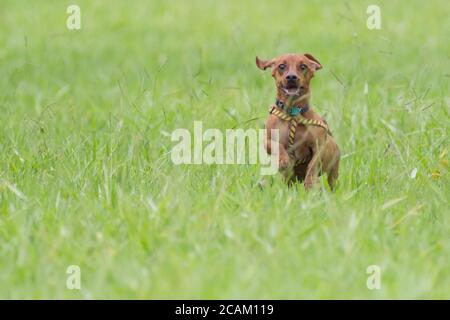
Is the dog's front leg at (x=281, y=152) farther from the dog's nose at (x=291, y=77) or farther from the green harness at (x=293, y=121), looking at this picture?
the dog's nose at (x=291, y=77)

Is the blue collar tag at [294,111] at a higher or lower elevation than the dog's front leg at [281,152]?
higher

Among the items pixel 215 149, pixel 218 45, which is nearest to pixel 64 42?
pixel 218 45

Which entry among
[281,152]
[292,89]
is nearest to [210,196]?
[281,152]

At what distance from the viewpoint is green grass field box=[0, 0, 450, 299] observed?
15.5ft

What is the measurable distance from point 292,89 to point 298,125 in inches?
8.2

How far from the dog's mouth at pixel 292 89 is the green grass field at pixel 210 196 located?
471 mm

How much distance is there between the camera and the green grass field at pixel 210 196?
187 inches

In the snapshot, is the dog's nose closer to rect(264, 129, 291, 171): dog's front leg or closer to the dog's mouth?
the dog's mouth

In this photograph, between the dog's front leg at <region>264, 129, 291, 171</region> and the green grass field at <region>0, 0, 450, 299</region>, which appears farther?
the dog's front leg at <region>264, 129, 291, 171</region>

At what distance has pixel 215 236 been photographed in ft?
17.1

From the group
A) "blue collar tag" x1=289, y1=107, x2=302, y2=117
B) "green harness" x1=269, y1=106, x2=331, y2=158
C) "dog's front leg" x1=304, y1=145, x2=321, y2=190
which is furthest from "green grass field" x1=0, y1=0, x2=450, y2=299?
"blue collar tag" x1=289, y1=107, x2=302, y2=117

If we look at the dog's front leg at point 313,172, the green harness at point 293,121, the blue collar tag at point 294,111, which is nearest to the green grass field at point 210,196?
the dog's front leg at point 313,172

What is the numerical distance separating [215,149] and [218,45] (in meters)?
4.90
